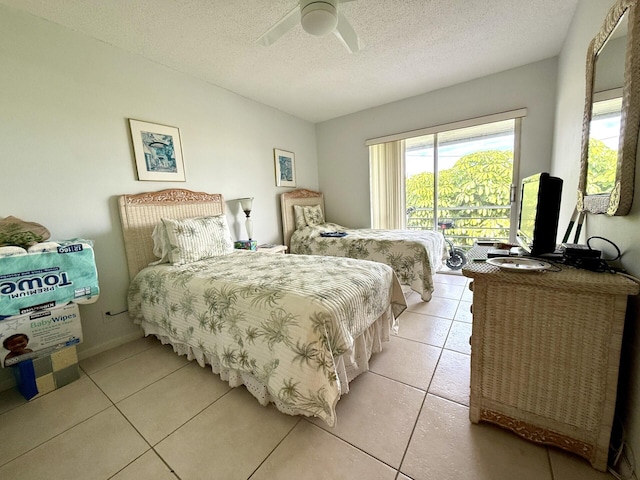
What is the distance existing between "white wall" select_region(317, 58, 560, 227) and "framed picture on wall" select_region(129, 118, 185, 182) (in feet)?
8.05

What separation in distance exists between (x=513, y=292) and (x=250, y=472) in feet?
4.40

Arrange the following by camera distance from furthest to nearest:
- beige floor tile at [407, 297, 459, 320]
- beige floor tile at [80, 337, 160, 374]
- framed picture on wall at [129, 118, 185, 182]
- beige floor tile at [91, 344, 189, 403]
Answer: beige floor tile at [407, 297, 459, 320], framed picture on wall at [129, 118, 185, 182], beige floor tile at [80, 337, 160, 374], beige floor tile at [91, 344, 189, 403]

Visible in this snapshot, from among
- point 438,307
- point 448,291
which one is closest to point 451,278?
point 448,291

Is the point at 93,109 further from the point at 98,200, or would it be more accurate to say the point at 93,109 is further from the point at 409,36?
the point at 409,36

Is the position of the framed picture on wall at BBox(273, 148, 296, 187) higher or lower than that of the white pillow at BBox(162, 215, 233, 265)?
higher

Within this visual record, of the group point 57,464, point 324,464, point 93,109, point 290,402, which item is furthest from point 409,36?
point 57,464

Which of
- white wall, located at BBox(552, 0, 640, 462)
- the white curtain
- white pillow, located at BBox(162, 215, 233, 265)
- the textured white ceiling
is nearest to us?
white wall, located at BBox(552, 0, 640, 462)

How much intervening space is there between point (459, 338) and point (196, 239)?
2334mm

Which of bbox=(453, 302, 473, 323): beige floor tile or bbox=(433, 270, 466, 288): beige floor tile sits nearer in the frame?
bbox=(453, 302, 473, 323): beige floor tile

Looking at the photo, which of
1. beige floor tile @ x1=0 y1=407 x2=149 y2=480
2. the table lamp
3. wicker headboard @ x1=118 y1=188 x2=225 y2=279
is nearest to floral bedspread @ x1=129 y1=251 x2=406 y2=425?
wicker headboard @ x1=118 y1=188 x2=225 y2=279

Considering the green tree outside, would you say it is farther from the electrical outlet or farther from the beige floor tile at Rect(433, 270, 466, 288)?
the electrical outlet

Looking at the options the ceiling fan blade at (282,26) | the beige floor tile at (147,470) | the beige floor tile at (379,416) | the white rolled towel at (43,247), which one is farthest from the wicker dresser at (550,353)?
the white rolled towel at (43,247)

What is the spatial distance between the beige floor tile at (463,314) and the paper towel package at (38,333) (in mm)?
2919

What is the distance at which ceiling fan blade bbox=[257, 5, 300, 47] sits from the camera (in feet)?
5.05
